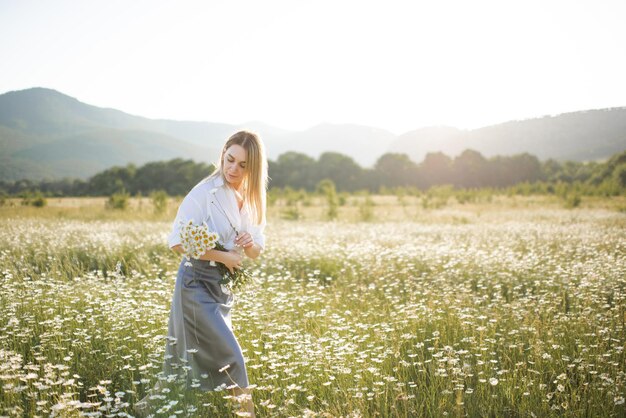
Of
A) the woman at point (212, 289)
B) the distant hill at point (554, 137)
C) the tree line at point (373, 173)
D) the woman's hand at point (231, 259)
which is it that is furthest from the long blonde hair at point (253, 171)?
the distant hill at point (554, 137)

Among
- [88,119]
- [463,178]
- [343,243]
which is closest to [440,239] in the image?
[343,243]

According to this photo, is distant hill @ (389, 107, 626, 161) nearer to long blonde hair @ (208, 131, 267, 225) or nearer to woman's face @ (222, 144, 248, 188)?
long blonde hair @ (208, 131, 267, 225)

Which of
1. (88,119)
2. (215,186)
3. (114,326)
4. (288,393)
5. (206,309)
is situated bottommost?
(288,393)

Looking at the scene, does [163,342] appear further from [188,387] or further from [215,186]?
[215,186]

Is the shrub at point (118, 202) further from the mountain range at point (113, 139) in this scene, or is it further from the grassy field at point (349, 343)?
the grassy field at point (349, 343)

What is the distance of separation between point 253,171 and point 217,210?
1.73 ft

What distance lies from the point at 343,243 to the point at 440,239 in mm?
3257

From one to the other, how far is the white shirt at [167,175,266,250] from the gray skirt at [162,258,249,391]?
34cm

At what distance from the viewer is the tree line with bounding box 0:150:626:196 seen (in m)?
50.9

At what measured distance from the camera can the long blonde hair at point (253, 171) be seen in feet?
14.0

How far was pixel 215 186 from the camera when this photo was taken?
4.12 m

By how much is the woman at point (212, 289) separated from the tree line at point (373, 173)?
43203 mm

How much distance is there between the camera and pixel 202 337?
12.7 feet

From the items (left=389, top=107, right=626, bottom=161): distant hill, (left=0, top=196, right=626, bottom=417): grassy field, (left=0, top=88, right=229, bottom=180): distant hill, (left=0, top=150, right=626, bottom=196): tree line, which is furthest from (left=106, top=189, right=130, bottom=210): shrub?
(left=0, top=88, right=229, bottom=180): distant hill
